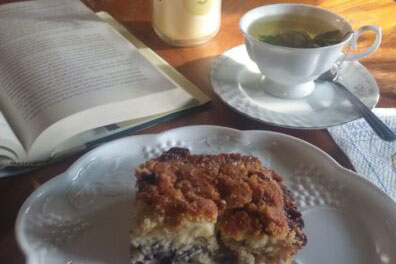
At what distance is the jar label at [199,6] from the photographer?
950 millimetres

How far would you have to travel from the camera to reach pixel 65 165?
2.32 feet

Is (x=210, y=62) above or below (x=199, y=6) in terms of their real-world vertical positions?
below

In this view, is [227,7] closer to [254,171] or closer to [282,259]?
[254,171]

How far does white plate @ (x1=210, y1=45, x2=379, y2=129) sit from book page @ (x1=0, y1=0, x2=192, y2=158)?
0.10 meters

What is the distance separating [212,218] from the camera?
544mm

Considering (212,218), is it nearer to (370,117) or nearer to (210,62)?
(370,117)

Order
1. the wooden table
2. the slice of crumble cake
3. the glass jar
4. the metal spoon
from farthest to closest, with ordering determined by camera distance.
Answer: the glass jar → the metal spoon → the wooden table → the slice of crumble cake

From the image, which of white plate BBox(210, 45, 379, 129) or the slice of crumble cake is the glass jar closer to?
white plate BBox(210, 45, 379, 129)

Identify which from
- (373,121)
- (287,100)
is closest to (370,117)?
(373,121)

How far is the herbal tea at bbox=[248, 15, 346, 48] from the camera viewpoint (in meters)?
0.84

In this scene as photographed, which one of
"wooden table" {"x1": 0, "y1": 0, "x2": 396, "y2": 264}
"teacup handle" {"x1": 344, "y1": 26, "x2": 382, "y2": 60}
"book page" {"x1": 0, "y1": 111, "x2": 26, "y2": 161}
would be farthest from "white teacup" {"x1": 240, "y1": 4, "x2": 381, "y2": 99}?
"book page" {"x1": 0, "y1": 111, "x2": 26, "y2": 161}

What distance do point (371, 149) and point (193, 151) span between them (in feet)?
0.97

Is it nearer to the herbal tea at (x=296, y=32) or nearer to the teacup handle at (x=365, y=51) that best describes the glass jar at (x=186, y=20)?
the herbal tea at (x=296, y=32)

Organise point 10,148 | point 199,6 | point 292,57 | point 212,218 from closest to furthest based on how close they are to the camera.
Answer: point 212,218 → point 10,148 → point 292,57 → point 199,6
